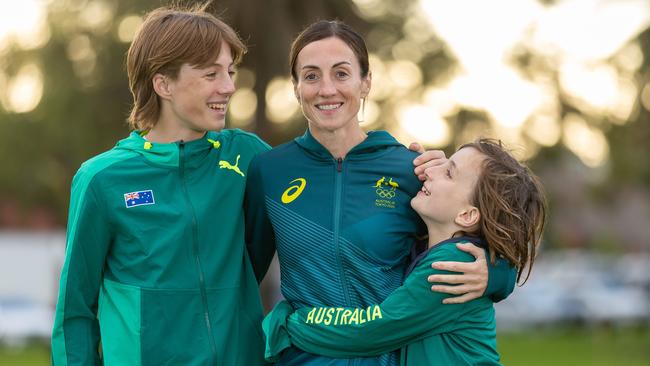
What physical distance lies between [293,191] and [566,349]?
23634 millimetres

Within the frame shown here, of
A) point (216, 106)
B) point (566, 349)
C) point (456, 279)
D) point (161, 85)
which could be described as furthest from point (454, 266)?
point (566, 349)

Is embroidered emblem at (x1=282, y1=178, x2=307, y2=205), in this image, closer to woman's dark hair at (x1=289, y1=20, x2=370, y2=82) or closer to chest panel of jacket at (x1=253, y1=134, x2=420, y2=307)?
chest panel of jacket at (x1=253, y1=134, x2=420, y2=307)

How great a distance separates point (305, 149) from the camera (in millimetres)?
4438

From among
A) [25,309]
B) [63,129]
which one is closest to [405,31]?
[63,129]

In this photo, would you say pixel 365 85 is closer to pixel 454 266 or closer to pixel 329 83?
pixel 329 83

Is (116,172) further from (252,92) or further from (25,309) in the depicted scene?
(25,309)

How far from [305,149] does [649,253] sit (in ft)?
204

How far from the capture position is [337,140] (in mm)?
4395

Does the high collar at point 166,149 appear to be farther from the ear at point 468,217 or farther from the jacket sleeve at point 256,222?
the ear at point 468,217

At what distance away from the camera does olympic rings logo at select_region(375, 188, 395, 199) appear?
14.2 feet

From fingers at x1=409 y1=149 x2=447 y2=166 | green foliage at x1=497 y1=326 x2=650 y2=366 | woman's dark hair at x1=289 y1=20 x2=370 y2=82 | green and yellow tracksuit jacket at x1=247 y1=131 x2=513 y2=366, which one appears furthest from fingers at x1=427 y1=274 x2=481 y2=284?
green foliage at x1=497 y1=326 x2=650 y2=366

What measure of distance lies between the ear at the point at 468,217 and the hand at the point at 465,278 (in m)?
0.10

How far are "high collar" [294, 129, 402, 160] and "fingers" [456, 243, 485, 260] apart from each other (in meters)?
0.61

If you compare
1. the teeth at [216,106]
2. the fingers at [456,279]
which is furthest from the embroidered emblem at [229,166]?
the fingers at [456,279]
